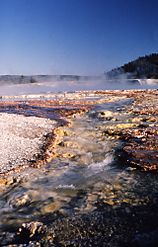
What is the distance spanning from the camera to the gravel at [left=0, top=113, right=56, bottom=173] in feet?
35.7

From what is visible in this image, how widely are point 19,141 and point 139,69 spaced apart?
80.2 meters

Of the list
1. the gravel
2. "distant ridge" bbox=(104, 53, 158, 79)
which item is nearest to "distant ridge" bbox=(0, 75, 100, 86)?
"distant ridge" bbox=(104, 53, 158, 79)

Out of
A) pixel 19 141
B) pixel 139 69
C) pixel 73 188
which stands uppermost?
pixel 139 69

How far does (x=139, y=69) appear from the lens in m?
90.2

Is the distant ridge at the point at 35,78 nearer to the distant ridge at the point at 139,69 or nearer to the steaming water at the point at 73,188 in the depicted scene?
the distant ridge at the point at 139,69

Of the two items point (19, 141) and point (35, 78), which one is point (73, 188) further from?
point (35, 78)

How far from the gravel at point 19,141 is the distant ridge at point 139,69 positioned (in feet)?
233

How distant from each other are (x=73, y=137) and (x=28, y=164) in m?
4.82

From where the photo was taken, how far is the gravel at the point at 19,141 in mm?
10895

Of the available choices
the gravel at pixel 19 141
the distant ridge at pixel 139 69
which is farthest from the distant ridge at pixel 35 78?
the gravel at pixel 19 141

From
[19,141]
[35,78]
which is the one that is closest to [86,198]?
[19,141]

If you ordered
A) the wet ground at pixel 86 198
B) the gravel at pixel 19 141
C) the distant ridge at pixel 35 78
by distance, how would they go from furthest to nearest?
the distant ridge at pixel 35 78
the gravel at pixel 19 141
the wet ground at pixel 86 198

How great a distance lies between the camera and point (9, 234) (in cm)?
632

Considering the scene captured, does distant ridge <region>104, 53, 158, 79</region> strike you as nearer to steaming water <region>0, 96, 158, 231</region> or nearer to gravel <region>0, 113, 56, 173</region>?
gravel <region>0, 113, 56, 173</region>
